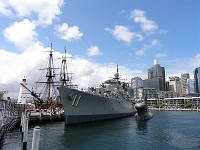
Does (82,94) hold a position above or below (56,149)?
above

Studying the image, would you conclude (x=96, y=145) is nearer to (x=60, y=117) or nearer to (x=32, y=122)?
(x=32, y=122)

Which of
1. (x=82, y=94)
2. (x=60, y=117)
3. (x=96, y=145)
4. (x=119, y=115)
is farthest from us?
(x=119, y=115)

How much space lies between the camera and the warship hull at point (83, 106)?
36562 millimetres

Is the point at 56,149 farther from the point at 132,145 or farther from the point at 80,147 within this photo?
the point at 132,145

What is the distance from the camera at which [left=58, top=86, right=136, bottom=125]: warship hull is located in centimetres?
3656

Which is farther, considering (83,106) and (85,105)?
(85,105)

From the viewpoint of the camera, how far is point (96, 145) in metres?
22.4

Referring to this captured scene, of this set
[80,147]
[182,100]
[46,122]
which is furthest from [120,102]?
[182,100]

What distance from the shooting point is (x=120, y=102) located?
55.1m

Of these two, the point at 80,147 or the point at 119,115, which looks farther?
the point at 119,115

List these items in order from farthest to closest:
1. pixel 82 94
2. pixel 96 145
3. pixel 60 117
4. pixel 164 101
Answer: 1. pixel 164 101
2. pixel 60 117
3. pixel 82 94
4. pixel 96 145

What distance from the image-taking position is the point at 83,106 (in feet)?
127

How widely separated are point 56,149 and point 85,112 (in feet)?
61.5

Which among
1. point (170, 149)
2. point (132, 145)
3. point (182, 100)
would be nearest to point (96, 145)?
point (132, 145)
